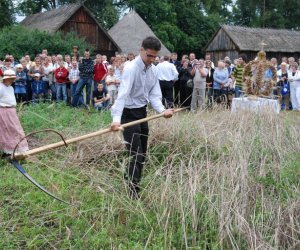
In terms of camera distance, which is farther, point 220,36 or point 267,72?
point 220,36

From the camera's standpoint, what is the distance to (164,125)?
21.0 feet

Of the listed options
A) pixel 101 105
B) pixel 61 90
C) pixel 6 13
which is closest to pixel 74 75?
pixel 61 90

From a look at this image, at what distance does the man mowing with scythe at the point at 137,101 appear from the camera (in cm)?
443

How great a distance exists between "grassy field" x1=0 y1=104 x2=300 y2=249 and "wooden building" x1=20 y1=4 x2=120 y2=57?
87.6ft

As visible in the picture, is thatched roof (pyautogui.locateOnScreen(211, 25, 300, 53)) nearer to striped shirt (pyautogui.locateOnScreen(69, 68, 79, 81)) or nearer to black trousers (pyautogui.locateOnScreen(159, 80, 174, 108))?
black trousers (pyautogui.locateOnScreen(159, 80, 174, 108))

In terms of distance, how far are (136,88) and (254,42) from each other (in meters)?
31.0

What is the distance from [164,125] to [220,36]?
105 feet

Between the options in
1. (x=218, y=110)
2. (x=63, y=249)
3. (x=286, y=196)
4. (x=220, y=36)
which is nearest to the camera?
(x=63, y=249)

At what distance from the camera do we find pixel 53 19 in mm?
32062

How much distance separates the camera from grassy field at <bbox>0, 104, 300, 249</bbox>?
12.3ft

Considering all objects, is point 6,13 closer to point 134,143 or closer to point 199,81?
point 199,81

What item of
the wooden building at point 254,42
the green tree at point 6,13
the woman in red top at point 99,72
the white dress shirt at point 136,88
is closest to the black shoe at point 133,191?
the white dress shirt at point 136,88

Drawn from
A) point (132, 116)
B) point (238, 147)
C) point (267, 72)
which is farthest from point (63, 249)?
point (267, 72)

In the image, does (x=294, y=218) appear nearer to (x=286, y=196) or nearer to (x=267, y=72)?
(x=286, y=196)
